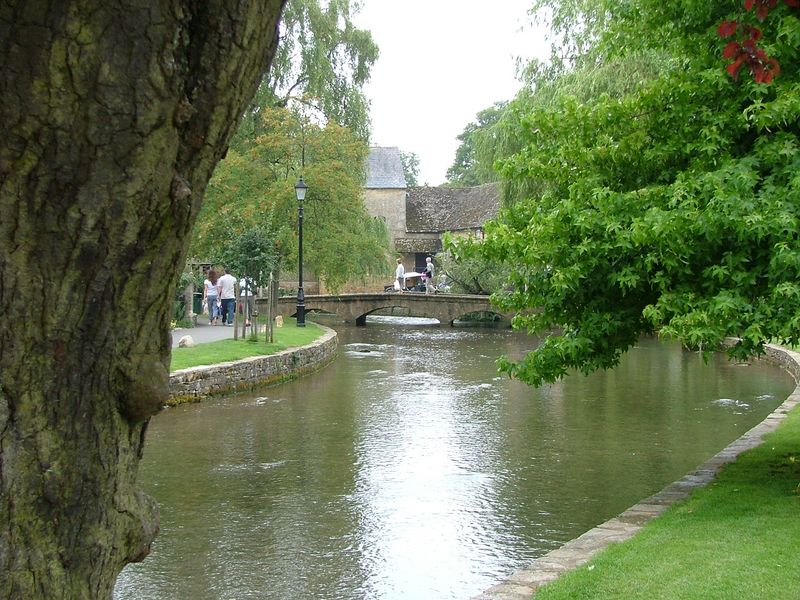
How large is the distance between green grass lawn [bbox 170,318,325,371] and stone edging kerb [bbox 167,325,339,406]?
0.28 metres

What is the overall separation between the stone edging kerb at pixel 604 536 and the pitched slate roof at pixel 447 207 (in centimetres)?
4774

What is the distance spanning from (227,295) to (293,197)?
4413 millimetres

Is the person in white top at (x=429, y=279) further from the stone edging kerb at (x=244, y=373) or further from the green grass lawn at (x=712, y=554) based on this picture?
the green grass lawn at (x=712, y=554)

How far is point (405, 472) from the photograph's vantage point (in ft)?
39.3

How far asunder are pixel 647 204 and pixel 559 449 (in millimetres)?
5763

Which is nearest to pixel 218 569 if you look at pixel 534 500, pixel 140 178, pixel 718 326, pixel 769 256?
pixel 534 500

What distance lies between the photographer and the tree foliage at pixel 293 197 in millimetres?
31891

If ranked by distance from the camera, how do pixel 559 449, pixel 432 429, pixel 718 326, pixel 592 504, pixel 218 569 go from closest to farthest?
pixel 718 326 < pixel 218 569 < pixel 592 504 < pixel 559 449 < pixel 432 429

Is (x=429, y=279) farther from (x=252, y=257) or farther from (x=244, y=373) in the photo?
(x=244, y=373)

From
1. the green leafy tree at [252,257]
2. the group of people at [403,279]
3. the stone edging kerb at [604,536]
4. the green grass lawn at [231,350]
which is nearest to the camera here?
the stone edging kerb at [604,536]

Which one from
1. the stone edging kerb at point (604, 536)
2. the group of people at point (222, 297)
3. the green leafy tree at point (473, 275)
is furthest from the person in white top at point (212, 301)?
the stone edging kerb at point (604, 536)

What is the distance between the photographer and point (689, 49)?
356 inches

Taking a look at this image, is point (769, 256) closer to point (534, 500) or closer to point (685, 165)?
point (685, 165)

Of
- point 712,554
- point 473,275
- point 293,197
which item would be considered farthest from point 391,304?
point 712,554
